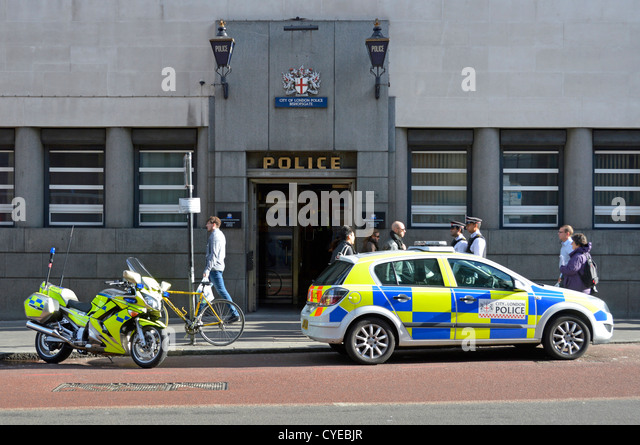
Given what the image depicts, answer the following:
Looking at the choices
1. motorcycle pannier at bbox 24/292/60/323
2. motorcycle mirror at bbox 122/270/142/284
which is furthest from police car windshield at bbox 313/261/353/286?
motorcycle pannier at bbox 24/292/60/323

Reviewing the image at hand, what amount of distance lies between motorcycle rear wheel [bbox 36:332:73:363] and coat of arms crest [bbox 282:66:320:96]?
24.0ft

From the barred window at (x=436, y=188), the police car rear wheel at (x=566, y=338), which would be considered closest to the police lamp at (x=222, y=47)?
the barred window at (x=436, y=188)

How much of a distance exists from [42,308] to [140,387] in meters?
2.61

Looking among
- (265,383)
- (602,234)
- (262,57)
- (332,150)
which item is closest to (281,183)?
(332,150)

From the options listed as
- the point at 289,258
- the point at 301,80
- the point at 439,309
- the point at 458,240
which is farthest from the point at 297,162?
the point at 439,309

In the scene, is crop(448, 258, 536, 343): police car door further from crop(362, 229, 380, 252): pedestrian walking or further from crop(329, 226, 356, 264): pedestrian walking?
crop(362, 229, 380, 252): pedestrian walking

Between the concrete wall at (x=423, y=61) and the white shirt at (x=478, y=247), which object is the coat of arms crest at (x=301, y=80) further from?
the white shirt at (x=478, y=247)

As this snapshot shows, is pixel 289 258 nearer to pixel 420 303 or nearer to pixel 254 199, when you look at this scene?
pixel 254 199

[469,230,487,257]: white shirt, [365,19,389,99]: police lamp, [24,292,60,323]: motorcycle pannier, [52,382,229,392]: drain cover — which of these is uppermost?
[365,19,389,99]: police lamp

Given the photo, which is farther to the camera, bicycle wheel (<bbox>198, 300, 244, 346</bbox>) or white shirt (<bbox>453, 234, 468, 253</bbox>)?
white shirt (<bbox>453, 234, 468, 253</bbox>)

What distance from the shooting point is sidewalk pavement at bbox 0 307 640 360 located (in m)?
11.8

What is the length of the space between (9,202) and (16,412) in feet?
32.3

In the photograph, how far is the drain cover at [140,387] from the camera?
8.82 metres

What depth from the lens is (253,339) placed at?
1277 centimetres
